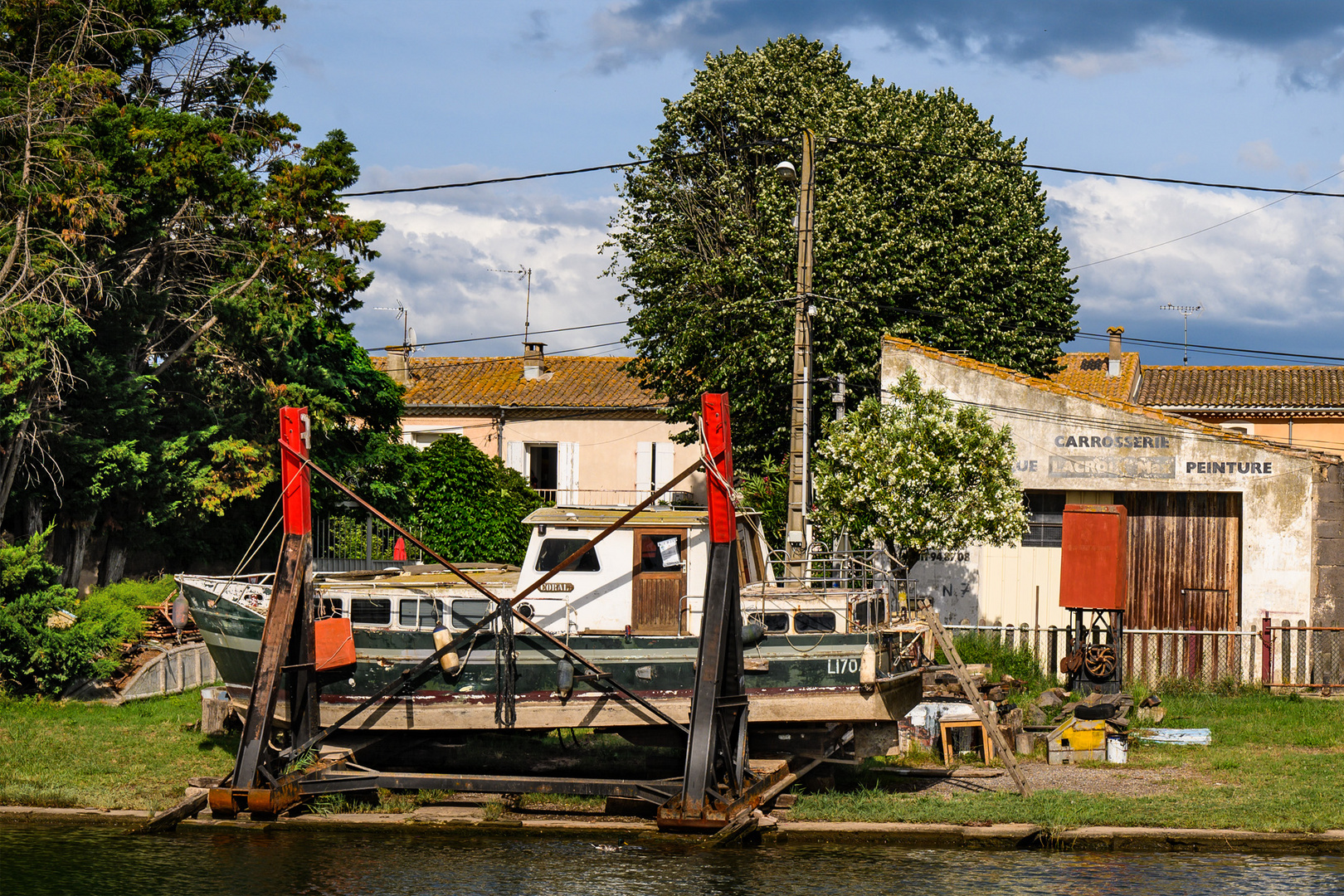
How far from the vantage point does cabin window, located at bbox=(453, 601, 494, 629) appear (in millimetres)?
16750

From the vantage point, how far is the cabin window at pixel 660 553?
1659cm

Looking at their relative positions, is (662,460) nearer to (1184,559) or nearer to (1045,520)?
(1045,520)

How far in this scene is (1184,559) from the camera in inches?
943

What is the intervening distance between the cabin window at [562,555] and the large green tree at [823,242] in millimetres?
12425

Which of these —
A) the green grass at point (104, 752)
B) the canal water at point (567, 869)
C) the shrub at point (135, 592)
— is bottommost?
the canal water at point (567, 869)

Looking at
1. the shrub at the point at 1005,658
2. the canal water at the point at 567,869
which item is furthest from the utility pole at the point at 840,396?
the canal water at the point at 567,869

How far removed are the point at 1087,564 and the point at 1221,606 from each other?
437 centimetres

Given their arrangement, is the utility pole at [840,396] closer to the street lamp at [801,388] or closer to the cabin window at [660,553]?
the street lamp at [801,388]

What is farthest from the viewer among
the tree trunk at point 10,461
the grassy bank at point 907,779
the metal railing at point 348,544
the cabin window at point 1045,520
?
the metal railing at point 348,544

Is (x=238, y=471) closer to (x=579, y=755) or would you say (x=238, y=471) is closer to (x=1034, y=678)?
(x=579, y=755)

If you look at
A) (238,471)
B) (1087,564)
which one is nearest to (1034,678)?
(1087,564)

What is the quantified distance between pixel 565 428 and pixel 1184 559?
2209 centimetres

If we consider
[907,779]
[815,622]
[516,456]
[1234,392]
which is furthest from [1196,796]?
[1234,392]

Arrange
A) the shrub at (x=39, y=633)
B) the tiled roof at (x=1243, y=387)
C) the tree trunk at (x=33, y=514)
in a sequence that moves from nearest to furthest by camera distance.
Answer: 1. the shrub at (x=39, y=633)
2. the tree trunk at (x=33, y=514)
3. the tiled roof at (x=1243, y=387)
